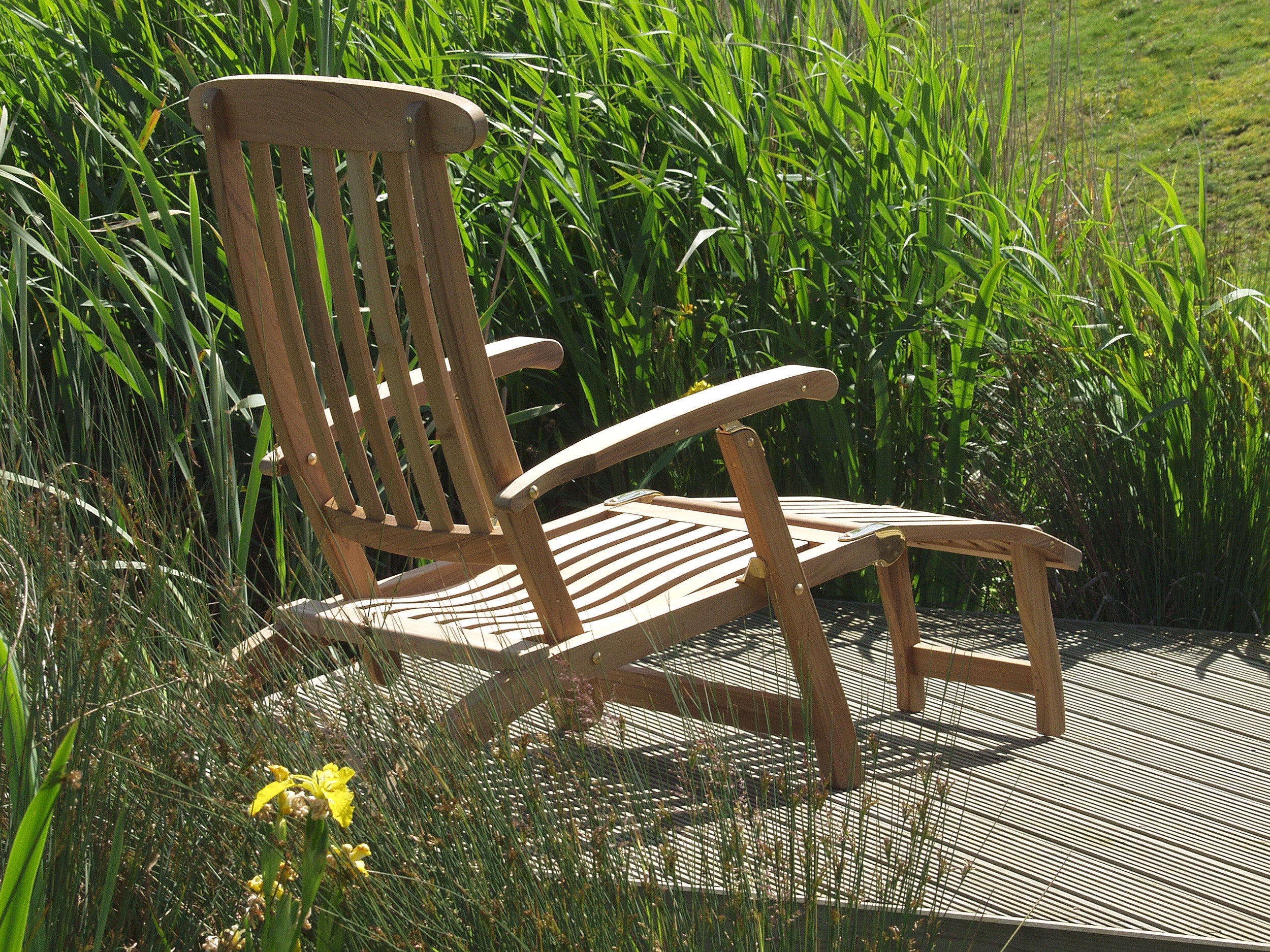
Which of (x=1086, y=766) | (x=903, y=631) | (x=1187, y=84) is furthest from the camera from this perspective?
(x=1187, y=84)

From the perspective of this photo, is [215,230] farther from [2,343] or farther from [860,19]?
[860,19]

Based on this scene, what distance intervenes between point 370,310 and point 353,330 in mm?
48

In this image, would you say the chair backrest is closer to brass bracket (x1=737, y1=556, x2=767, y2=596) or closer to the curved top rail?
the curved top rail

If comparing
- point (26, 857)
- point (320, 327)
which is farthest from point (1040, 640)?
point (26, 857)

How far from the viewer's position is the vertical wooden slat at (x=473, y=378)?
148 cm

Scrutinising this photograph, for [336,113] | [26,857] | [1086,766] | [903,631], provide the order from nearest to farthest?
[26,857], [336,113], [1086,766], [903,631]

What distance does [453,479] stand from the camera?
63.7 inches

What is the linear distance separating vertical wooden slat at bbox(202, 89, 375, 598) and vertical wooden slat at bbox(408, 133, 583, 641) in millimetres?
284

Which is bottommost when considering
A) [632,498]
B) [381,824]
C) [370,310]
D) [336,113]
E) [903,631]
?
[903,631]

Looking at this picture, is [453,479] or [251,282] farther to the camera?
[251,282]

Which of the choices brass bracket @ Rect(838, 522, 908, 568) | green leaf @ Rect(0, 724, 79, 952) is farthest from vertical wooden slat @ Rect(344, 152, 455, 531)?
green leaf @ Rect(0, 724, 79, 952)

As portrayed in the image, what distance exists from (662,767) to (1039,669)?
0.69 metres

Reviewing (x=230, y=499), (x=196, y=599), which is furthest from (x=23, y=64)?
(x=196, y=599)

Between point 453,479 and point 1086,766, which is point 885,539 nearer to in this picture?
point 1086,766
